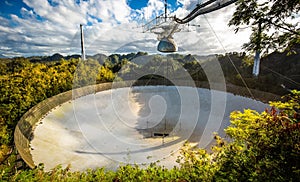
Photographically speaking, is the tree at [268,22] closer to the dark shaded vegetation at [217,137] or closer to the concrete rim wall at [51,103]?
the dark shaded vegetation at [217,137]

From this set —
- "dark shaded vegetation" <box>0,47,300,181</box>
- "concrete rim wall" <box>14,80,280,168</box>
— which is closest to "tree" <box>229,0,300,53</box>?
"dark shaded vegetation" <box>0,47,300,181</box>

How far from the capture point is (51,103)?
823 centimetres

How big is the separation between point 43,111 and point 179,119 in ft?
20.5

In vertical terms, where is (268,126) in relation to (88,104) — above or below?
above

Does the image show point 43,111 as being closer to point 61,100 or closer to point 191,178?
point 61,100

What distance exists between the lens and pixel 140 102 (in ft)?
38.7

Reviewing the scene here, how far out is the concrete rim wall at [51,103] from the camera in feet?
16.6

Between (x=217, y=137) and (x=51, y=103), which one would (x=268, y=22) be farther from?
(x=51, y=103)

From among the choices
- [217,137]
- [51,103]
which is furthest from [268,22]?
[51,103]

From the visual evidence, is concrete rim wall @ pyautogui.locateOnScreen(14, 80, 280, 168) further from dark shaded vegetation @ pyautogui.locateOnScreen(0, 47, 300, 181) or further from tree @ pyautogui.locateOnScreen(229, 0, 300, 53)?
tree @ pyautogui.locateOnScreen(229, 0, 300, 53)

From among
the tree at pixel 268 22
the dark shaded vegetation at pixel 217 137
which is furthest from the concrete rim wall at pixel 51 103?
the tree at pixel 268 22

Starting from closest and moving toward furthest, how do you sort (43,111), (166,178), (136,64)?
(166,178)
(43,111)
(136,64)

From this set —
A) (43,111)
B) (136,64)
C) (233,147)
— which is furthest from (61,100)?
(136,64)

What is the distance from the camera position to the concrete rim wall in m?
5.05
